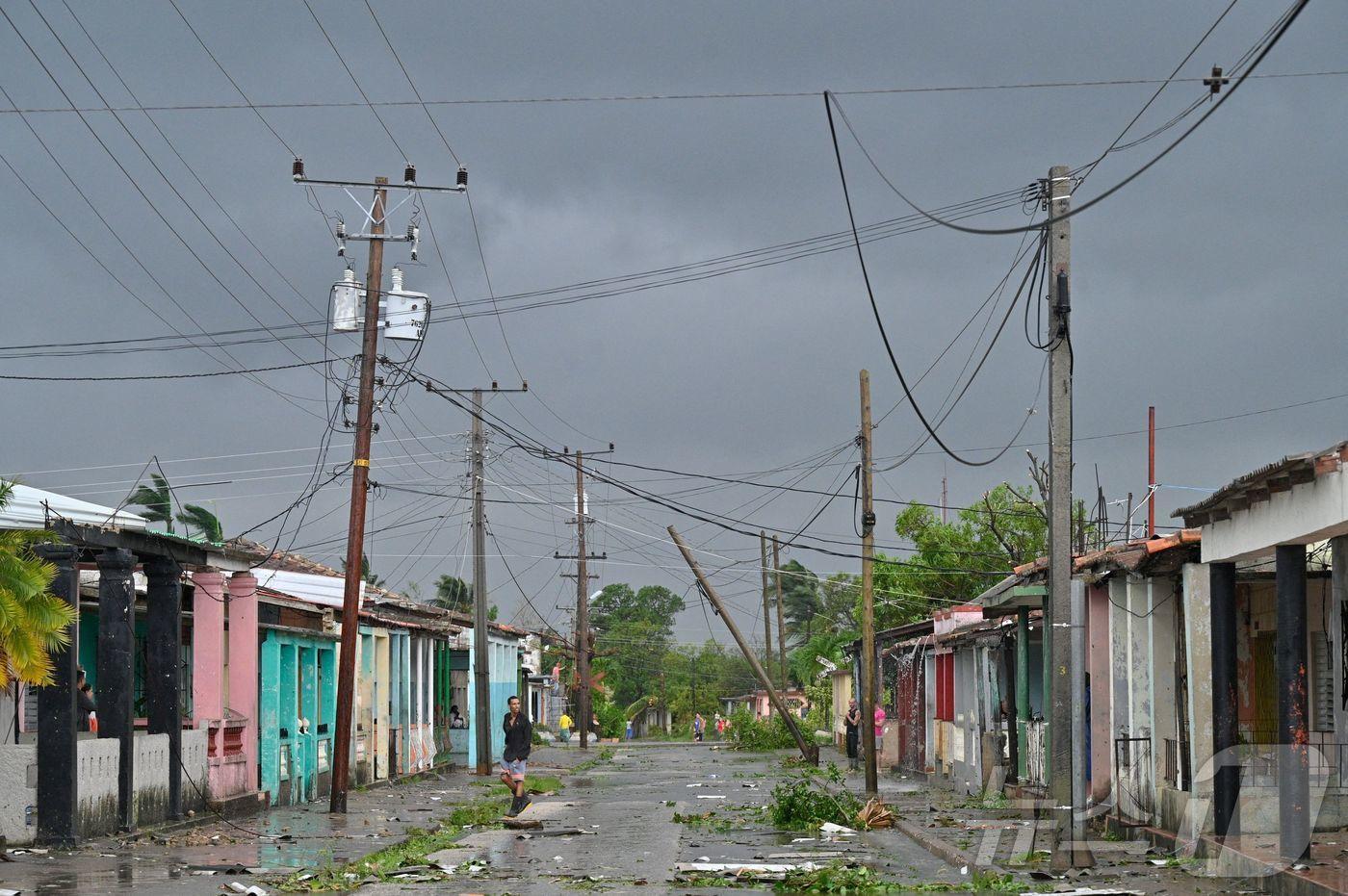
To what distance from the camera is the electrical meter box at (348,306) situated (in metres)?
26.9

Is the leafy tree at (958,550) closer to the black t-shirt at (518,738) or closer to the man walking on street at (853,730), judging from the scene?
the man walking on street at (853,730)

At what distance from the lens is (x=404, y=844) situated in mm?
19719

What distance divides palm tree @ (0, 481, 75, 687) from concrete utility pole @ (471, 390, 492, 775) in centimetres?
2385

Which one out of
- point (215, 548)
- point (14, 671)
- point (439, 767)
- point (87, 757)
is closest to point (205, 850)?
point (87, 757)

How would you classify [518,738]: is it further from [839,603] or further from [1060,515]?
[839,603]

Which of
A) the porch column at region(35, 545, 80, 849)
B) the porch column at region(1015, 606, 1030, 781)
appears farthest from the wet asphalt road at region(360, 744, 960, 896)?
the porch column at region(1015, 606, 1030, 781)

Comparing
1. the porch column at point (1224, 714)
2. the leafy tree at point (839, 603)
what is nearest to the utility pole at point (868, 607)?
the porch column at point (1224, 714)

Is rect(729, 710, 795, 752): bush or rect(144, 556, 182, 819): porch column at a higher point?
rect(144, 556, 182, 819): porch column

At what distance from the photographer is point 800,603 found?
331ft

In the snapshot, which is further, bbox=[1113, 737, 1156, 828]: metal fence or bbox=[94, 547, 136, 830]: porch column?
bbox=[1113, 737, 1156, 828]: metal fence

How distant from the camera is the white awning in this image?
17578mm

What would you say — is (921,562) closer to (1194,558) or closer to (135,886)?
(1194,558)

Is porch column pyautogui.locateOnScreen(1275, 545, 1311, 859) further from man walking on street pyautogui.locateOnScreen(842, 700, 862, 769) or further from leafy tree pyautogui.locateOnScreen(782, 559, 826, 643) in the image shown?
leafy tree pyautogui.locateOnScreen(782, 559, 826, 643)

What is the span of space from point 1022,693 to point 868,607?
4896mm
